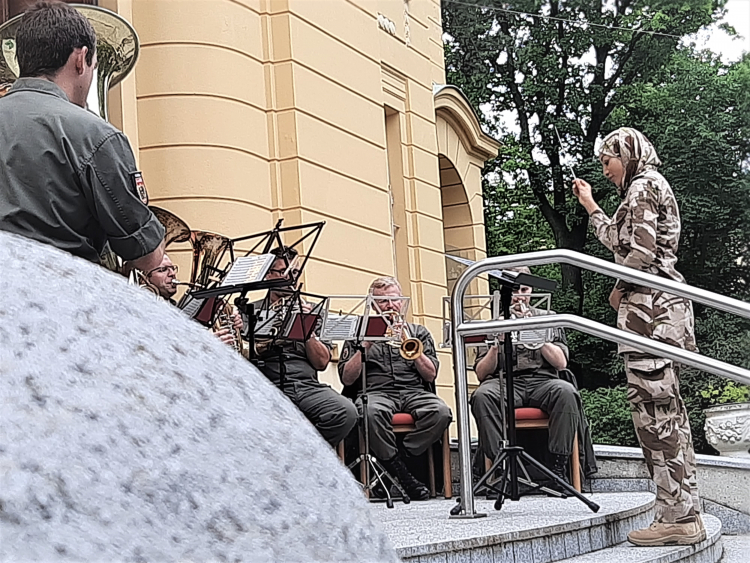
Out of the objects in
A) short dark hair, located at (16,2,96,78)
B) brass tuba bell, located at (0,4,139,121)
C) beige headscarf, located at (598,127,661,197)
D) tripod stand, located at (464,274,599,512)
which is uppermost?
brass tuba bell, located at (0,4,139,121)

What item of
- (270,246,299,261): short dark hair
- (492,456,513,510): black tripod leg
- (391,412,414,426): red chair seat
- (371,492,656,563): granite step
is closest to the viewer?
(371,492,656,563): granite step

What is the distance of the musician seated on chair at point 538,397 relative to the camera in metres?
6.97

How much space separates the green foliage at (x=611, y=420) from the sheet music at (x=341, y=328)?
13.4m

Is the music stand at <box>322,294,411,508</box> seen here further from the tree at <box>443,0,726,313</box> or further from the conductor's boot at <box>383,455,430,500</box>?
the tree at <box>443,0,726,313</box>

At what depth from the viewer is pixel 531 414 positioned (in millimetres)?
7043

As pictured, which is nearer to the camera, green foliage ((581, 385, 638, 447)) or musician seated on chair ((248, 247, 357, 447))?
musician seated on chair ((248, 247, 357, 447))

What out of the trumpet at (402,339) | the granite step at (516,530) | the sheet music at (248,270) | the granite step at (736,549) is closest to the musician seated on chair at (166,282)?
the sheet music at (248,270)

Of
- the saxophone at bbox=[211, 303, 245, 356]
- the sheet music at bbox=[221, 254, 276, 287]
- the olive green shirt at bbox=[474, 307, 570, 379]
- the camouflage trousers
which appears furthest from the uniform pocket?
the olive green shirt at bbox=[474, 307, 570, 379]

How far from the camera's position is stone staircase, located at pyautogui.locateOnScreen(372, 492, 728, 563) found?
157 inches

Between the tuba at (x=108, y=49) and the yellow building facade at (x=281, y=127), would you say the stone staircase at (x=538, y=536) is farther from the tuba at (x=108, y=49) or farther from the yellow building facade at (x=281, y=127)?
the yellow building facade at (x=281, y=127)

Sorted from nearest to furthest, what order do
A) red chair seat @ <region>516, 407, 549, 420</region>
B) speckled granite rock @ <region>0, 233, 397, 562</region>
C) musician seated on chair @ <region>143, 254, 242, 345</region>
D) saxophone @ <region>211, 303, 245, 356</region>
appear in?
1. speckled granite rock @ <region>0, 233, 397, 562</region>
2. musician seated on chair @ <region>143, 254, 242, 345</region>
3. saxophone @ <region>211, 303, 245, 356</region>
4. red chair seat @ <region>516, 407, 549, 420</region>

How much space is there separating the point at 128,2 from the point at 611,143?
430 cm

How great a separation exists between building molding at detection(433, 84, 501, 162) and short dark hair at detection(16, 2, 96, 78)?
10.0 meters

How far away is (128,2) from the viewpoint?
7.61 meters
